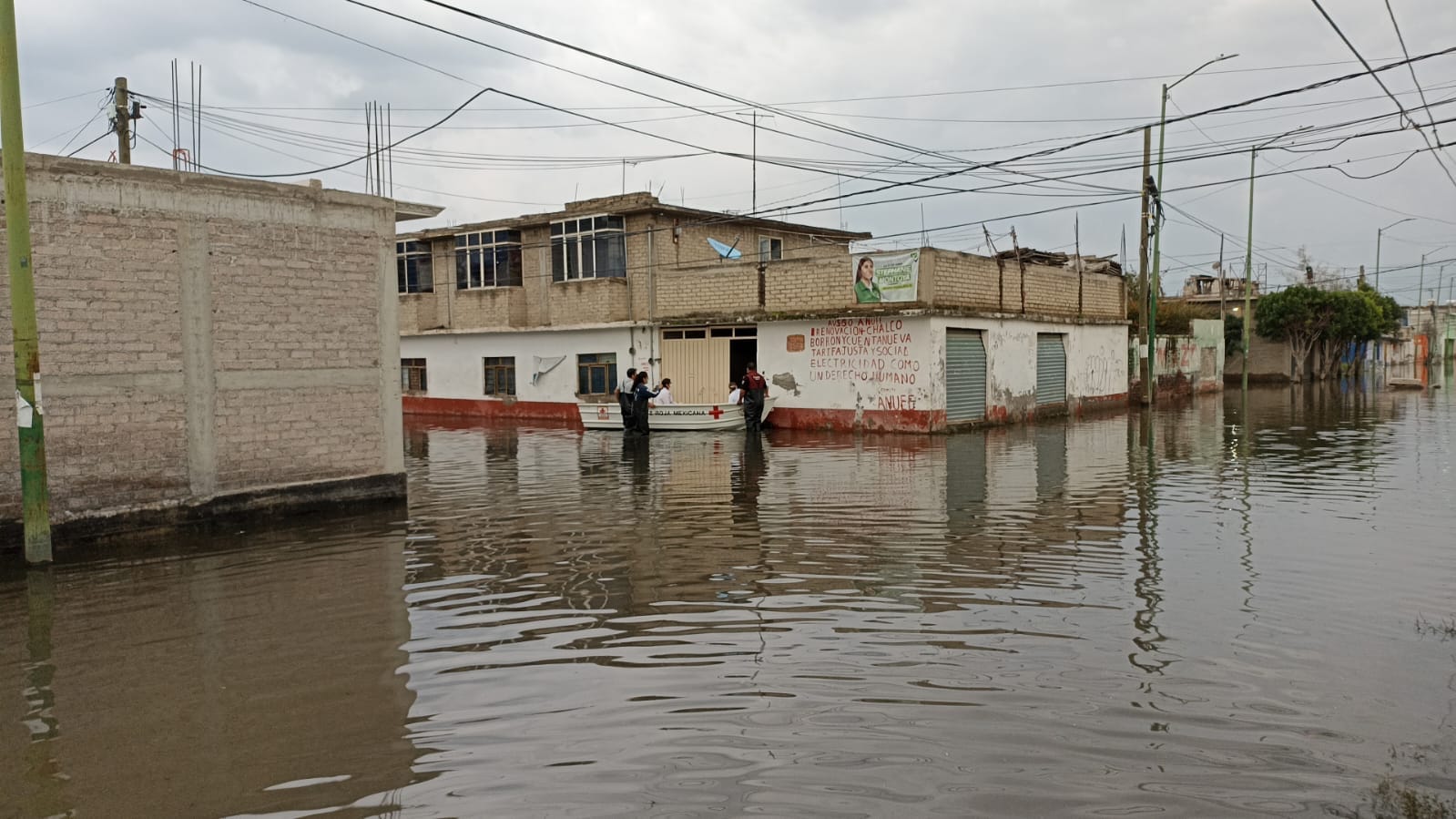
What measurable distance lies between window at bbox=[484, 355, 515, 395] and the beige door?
608 centimetres

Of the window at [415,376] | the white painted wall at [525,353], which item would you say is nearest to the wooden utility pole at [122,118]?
the white painted wall at [525,353]

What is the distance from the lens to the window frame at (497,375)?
34.1 metres

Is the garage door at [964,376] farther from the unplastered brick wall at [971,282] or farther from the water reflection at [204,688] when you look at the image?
A: the water reflection at [204,688]

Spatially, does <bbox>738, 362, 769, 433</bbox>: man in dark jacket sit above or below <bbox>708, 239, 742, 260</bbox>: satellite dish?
below

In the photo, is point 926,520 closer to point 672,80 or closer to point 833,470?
point 833,470

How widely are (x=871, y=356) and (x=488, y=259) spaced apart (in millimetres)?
14199

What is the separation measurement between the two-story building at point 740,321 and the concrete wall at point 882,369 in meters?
0.04

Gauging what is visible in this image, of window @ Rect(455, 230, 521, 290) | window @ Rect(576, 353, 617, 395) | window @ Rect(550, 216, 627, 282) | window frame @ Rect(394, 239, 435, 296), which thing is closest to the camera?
A: window @ Rect(550, 216, 627, 282)

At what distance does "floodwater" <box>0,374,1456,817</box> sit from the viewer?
485 cm

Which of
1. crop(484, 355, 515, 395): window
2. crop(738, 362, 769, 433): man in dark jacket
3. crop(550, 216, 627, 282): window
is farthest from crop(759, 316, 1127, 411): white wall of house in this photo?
crop(484, 355, 515, 395): window

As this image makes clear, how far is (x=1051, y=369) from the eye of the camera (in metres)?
30.3

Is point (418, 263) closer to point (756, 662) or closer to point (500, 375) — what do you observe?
point (500, 375)

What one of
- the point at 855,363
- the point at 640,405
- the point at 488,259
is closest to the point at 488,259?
the point at 488,259

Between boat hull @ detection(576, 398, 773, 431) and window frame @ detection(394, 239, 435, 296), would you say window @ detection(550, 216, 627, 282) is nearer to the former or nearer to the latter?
boat hull @ detection(576, 398, 773, 431)
